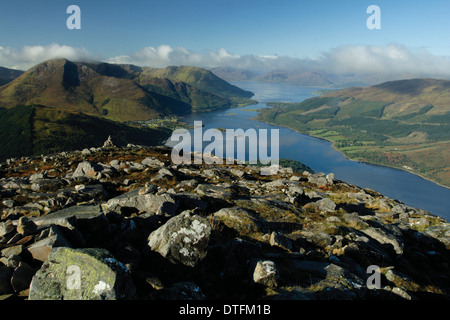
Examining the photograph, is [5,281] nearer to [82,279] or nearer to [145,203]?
[82,279]

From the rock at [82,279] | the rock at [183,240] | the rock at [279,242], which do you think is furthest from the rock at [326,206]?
the rock at [82,279]

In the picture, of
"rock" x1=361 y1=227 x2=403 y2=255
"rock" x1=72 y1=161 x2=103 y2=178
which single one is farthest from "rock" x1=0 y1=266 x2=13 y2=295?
"rock" x1=72 y1=161 x2=103 y2=178

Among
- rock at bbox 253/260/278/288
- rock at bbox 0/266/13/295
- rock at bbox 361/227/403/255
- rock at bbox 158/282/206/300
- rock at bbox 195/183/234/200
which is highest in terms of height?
rock at bbox 0/266/13/295

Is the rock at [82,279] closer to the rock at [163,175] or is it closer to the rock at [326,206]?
the rock at [326,206]

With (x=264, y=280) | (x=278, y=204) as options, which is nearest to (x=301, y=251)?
(x=264, y=280)

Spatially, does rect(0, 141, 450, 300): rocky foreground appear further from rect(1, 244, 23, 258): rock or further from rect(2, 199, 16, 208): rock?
rect(2, 199, 16, 208): rock
